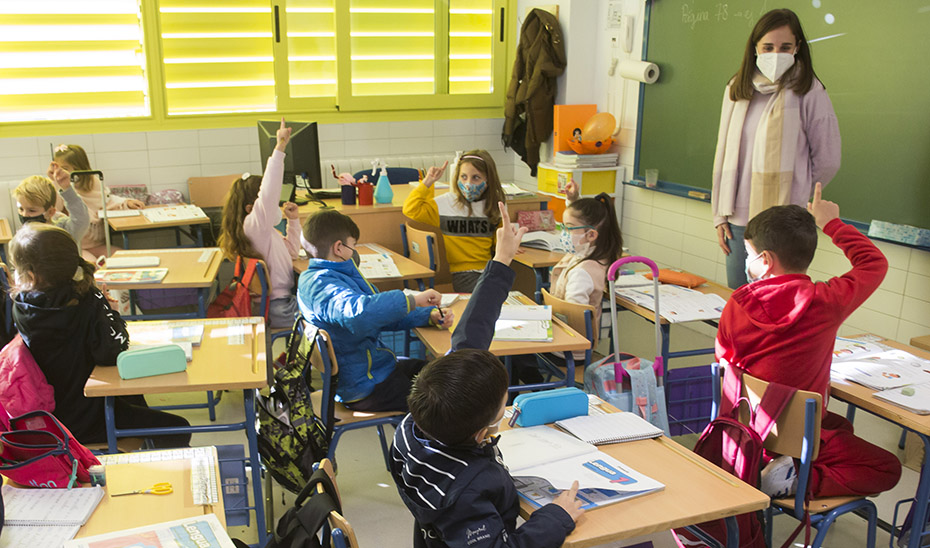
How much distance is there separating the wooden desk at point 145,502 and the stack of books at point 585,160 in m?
4.69

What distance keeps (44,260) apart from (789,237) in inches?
94.4

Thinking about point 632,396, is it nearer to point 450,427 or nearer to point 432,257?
point 450,427

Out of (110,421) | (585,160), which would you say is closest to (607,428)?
(110,421)

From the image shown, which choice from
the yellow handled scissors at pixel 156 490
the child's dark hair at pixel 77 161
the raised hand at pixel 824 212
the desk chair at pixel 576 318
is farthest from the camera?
the child's dark hair at pixel 77 161

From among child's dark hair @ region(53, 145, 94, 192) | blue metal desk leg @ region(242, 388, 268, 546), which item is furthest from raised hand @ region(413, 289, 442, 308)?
child's dark hair @ region(53, 145, 94, 192)

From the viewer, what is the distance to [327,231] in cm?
286

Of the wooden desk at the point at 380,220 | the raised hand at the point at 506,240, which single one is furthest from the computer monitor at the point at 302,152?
the raised hand at the point at 506,240

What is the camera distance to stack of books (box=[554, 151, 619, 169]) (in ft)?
20.3

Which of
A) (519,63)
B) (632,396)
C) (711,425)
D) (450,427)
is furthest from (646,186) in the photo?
(450,427)

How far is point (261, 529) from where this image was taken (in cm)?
264

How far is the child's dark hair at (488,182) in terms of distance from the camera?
418 centimetres

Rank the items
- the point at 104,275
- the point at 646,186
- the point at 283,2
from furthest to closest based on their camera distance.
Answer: the point at 283,2
the point at 646,186
the point at 104,275

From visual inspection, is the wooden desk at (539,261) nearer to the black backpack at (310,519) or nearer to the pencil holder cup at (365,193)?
the pencil holder cup at (365,193)

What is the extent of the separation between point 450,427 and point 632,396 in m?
1.33
